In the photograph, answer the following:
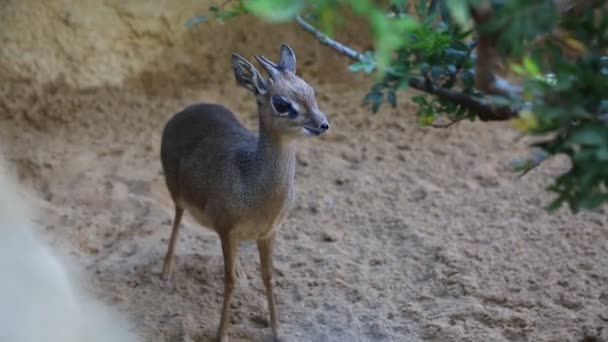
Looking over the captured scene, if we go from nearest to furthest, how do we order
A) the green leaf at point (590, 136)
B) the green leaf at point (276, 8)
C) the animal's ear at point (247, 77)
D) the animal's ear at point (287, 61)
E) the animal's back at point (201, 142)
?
the green leaf at point (276, 8) < the green leaf at point (590, 136) < the animal's ear at point (247, 77) < the animal's ear at point (287, 61) < the animal's back at point (201, 142)

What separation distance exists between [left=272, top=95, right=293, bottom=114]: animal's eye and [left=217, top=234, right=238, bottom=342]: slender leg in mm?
758

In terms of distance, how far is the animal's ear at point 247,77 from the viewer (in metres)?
4.16

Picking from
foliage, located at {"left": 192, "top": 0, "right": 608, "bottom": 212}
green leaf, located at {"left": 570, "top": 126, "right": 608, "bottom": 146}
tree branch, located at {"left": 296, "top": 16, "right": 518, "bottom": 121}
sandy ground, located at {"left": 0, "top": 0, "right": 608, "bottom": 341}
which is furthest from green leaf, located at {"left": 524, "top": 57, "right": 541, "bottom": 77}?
sandy ground, located at {"left": 0, "top": 0, "right": 608, "bottom": 341}

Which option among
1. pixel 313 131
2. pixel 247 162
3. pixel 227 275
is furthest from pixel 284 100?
pixel 227 275

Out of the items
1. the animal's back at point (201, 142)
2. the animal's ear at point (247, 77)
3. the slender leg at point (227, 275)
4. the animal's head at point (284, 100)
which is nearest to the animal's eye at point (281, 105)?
the animal's head at point (284, 100)

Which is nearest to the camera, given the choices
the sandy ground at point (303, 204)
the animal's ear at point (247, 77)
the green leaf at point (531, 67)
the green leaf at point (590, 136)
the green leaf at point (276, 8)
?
the green leaf at point (276, 8)

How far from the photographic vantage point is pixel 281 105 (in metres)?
4.02

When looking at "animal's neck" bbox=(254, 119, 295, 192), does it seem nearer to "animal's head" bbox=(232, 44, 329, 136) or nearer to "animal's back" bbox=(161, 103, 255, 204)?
"animal's head" bbox=(232, 44, 329, 136)

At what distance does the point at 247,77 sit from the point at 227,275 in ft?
3.50

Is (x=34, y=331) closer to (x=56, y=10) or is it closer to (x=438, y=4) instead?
(x=438, y=4)

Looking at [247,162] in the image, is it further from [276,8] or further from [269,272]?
[276,8]

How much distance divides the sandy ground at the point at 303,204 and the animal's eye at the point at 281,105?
4.30 feet

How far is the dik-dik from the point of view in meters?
4.05

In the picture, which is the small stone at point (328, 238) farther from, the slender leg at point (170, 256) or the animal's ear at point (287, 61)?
the animal's ear at point (287, 61)
